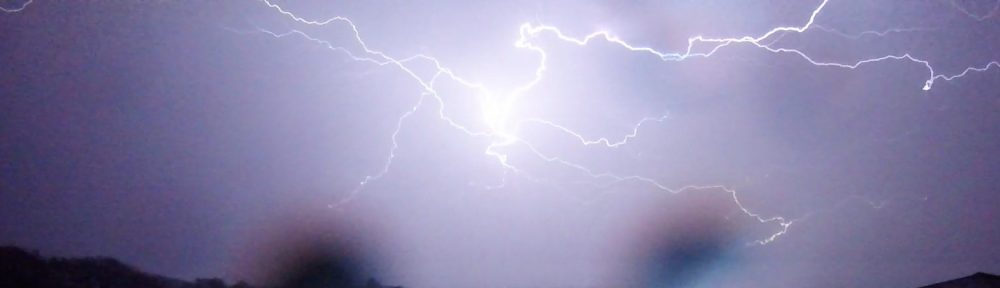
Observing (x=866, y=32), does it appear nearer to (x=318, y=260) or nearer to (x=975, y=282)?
(x=975, y=282)

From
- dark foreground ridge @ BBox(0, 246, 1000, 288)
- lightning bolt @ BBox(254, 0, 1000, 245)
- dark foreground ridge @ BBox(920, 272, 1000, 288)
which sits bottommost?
dark foreground ridge @ BBox(920, 272, 1000, 288)

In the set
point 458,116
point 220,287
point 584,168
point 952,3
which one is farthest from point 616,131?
point 220,287

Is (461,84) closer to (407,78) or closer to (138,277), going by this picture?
(407,78)

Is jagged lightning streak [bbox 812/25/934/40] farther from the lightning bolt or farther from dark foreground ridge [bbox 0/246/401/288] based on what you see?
dark foreground ridge [bbox 0/246/401/288]

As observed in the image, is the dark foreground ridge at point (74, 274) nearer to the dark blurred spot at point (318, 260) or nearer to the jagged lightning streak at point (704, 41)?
the dark blurred spot at point (318, 260)

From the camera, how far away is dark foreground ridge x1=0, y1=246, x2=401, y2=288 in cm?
516

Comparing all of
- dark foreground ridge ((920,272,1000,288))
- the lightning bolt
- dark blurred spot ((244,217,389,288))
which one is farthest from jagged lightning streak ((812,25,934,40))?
dark blurred spot ((244,217,389,288))

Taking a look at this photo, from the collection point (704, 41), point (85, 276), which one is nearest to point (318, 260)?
point (85, 276)

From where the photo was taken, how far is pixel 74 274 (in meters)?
5.27

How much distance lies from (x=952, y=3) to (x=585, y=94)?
3.20 metres

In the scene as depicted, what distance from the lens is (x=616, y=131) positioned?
218 inches

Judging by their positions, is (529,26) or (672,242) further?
(672,242)

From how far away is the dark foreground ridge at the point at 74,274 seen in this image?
5164mm

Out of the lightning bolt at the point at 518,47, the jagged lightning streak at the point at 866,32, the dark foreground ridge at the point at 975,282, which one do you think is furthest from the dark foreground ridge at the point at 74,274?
the dark foreground ridge at the point at 975,282
